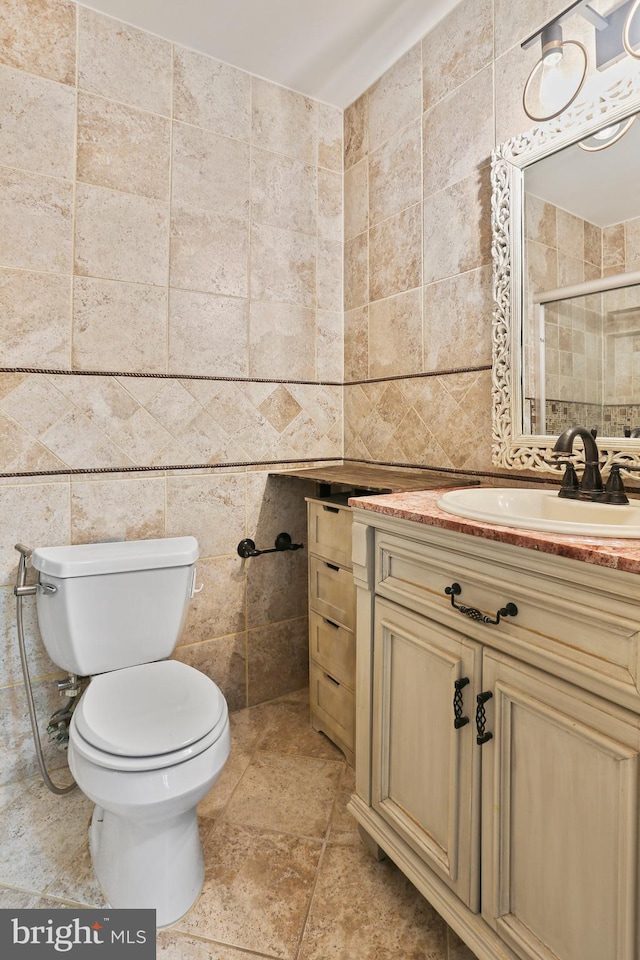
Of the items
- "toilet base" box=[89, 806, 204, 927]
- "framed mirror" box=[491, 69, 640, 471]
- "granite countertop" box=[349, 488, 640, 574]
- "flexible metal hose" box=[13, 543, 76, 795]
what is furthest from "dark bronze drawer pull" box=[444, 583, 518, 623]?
"flexible metal hose" box=[13, 543, 76, 795]

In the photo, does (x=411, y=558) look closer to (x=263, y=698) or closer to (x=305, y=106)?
(x=263, y=698)

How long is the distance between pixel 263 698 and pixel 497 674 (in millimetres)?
1408

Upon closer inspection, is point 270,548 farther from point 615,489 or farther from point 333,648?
point 615,489

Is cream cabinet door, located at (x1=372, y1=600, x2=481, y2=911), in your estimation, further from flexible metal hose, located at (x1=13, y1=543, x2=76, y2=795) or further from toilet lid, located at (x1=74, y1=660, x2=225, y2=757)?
flexible metal hose, located at (x1=13, y1=543, x2=76, y2=795)

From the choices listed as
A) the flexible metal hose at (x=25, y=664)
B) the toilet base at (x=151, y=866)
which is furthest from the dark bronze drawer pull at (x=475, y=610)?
the flexible metal hose at (x=25, y=664)

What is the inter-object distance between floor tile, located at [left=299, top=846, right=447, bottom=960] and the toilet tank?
76cm

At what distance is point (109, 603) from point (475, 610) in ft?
3.37

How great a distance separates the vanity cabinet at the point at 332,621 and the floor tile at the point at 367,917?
429 millimetres

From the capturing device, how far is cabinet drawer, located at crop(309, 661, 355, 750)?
1.73m

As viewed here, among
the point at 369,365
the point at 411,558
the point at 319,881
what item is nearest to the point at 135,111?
the point at 369,365

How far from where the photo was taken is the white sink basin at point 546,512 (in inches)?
33.8

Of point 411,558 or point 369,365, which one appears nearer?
point 411,558

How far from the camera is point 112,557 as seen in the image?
150 cm

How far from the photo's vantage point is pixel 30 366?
162cm
